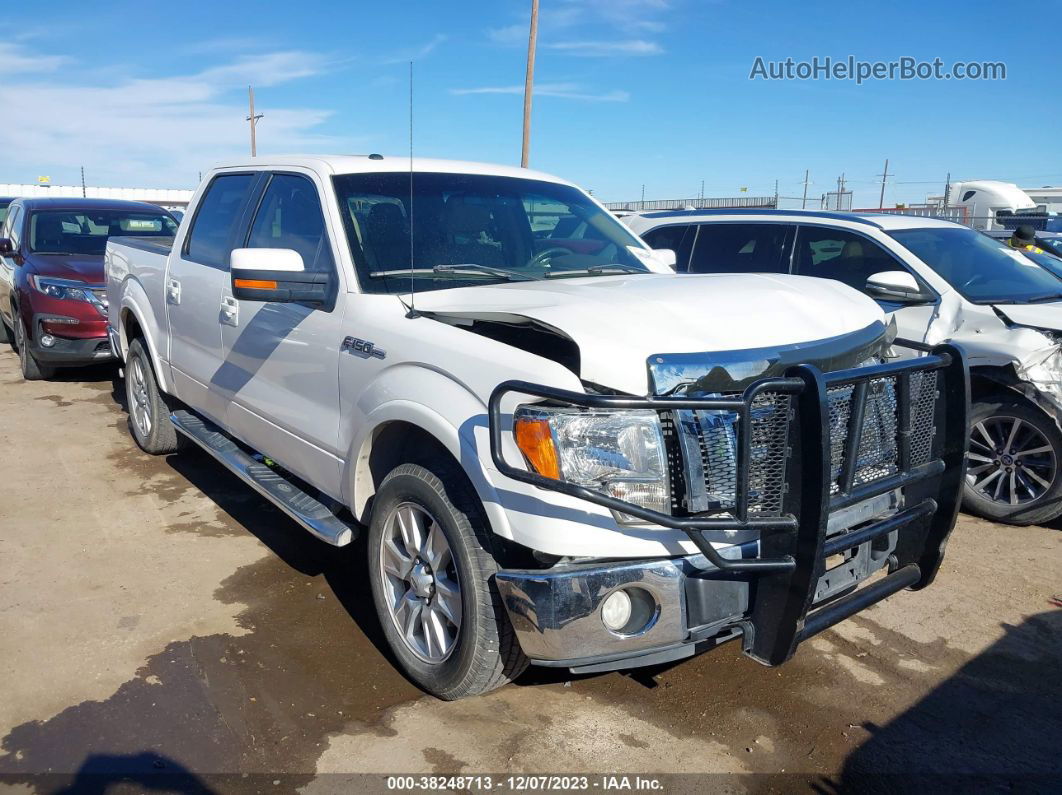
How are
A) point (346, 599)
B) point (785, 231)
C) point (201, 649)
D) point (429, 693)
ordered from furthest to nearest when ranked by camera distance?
point (785, 231), point (346, 599), point (201, 649), point (429, 693)

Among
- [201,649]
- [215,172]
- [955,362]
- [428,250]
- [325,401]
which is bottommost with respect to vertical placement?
[201,649]

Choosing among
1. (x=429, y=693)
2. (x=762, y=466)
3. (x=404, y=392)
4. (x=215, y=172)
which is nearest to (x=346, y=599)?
(x=429, y=693)

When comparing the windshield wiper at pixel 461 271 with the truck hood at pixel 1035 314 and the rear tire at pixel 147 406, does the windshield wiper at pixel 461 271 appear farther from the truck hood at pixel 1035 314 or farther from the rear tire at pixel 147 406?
the truck hood at pixel 1035 314

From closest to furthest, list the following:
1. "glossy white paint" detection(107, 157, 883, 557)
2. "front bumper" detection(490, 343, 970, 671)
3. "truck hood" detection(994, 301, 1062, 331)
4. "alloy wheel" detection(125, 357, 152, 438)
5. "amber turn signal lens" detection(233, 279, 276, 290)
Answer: "front bumper" detection(490, 343, 970, 671)
"glossy white paint" detection(107, 157, 883, 557)
"amber turn signal lens" detection(233, 279, 276, 290)
"truck hood" detection(994, 301, 1062, 331)
"alloy wheel" detection(125, 357, 152, 438)

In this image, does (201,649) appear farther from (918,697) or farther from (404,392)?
(918,697)

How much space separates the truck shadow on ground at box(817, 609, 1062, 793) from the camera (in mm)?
2854

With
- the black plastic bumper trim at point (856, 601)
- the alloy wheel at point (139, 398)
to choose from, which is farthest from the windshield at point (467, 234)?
the alloy wheel at point (139, 398)

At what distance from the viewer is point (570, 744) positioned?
3.02 meters

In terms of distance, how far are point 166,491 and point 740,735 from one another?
4.14 metres

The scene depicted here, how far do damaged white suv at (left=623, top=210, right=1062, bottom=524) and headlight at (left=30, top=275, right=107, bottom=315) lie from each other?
572 cm

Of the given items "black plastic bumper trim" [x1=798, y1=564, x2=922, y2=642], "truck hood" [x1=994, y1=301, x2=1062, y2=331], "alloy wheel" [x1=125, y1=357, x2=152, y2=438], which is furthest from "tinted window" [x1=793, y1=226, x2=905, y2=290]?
"alloy wheel" [x1=125, y1=357, x2=152, y2=438]

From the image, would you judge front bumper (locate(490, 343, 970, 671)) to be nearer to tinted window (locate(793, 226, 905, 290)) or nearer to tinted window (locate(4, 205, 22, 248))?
tinted window (locate(793, 226, 905, 290))

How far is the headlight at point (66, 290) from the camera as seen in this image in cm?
834

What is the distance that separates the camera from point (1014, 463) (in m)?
5.20
